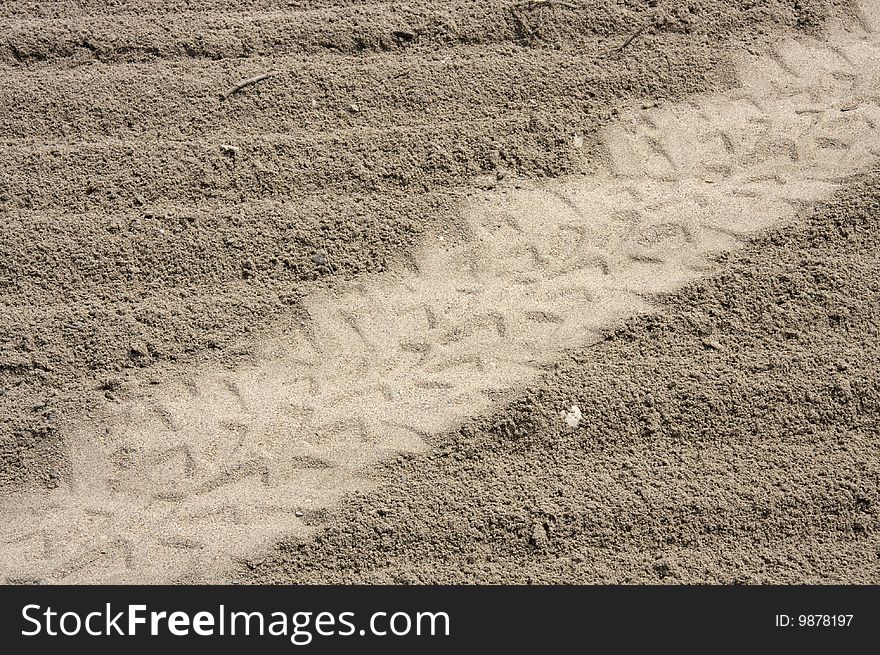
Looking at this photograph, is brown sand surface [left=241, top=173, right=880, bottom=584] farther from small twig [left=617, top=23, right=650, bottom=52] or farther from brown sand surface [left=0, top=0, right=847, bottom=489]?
small twig [left=617, top=23, right=650, bottom=52]

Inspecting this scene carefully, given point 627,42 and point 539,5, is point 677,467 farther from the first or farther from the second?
point 539,5

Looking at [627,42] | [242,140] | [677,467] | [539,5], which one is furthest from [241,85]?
[677,467]

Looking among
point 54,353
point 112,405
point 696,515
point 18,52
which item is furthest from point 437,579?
point 18,52

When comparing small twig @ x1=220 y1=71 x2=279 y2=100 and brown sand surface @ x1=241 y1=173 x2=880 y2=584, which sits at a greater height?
small twig @ x1=220 y1=71 x2=279 y2=100

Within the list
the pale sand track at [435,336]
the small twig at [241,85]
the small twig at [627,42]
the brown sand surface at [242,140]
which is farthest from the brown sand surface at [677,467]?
the small twig at [241,85]

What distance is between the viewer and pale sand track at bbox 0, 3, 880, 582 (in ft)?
9.82

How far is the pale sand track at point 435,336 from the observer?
9.82 feet

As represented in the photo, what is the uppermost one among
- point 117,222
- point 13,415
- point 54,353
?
point 117,222

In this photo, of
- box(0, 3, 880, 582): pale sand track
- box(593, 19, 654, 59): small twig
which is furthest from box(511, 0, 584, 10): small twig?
box(0, 3, 880, 582): pale sand track

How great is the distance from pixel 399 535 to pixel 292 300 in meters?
0.99

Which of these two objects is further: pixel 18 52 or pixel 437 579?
pixel 18 52

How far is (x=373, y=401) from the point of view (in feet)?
10.1

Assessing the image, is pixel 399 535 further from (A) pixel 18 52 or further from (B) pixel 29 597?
(A) pixel 18 52

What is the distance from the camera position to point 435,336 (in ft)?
10.2
